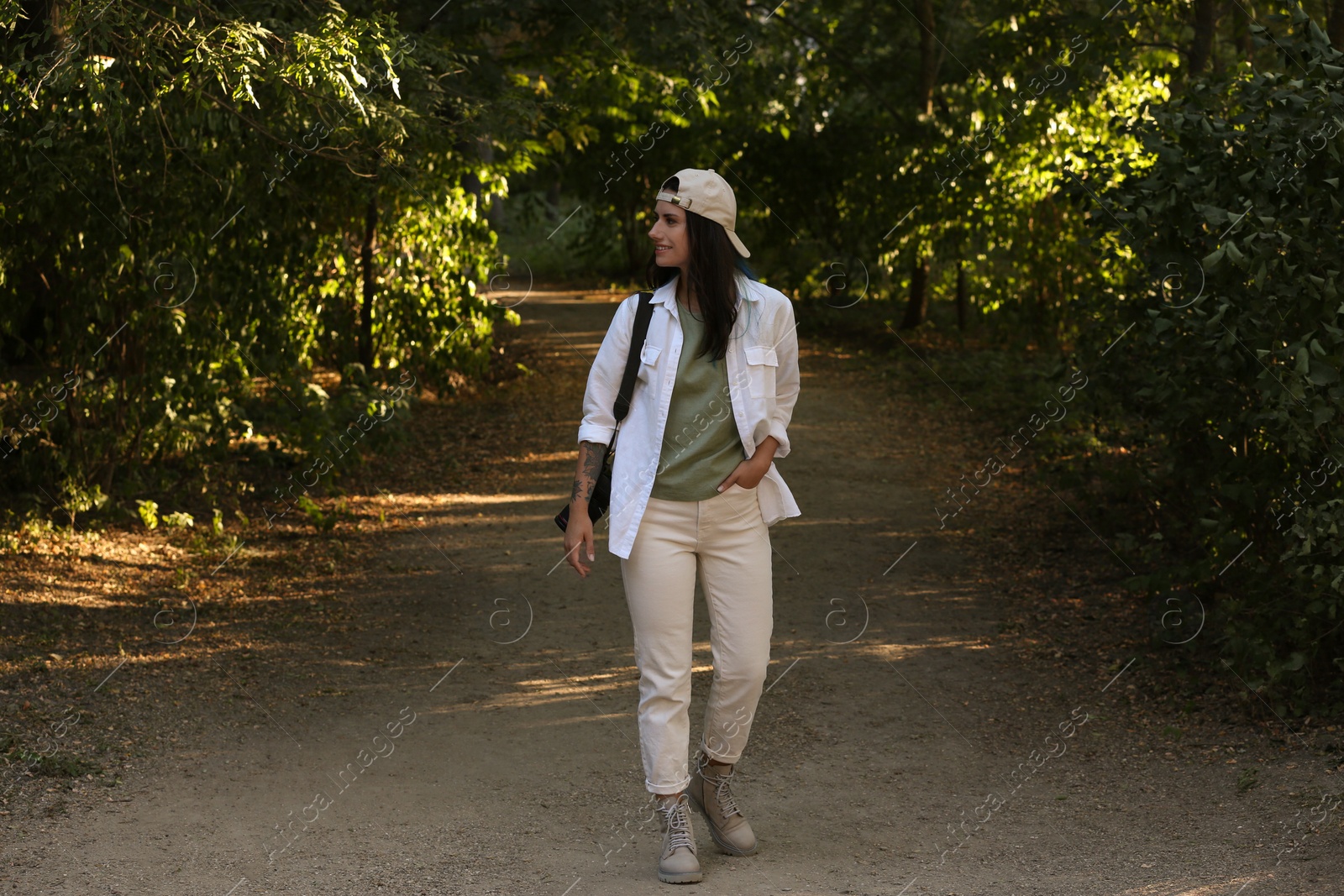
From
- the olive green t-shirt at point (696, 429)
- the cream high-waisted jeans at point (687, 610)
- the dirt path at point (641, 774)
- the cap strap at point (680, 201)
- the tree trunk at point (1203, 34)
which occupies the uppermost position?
the tree trunk at point (1203, 34)

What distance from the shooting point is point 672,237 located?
3670 millimetres

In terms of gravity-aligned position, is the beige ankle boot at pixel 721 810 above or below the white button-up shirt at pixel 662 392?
below

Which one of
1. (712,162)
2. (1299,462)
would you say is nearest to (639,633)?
(1299,462)

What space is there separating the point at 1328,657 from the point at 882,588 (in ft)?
8.19

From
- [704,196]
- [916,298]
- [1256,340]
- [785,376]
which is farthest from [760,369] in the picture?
[916,298]

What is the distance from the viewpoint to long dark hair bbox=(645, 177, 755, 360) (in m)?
3.66

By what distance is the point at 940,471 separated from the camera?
31.8ft

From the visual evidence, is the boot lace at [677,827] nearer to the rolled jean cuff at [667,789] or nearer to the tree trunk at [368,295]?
the rolled jean cuff at [667,789]

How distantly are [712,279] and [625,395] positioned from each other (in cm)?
41

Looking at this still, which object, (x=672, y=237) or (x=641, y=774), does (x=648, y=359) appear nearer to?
(x=672, y=237)

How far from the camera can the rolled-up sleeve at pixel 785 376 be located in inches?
148

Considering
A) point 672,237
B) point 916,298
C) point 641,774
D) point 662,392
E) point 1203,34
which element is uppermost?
point 1203,34

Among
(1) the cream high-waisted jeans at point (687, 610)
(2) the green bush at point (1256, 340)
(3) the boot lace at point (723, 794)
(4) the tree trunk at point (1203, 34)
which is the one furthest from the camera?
(4) the tree trunk at point (1203, 34)

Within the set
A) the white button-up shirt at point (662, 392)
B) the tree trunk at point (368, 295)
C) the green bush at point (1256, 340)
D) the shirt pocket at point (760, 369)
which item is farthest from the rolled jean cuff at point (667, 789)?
the tree trunk at point (368, 295)
